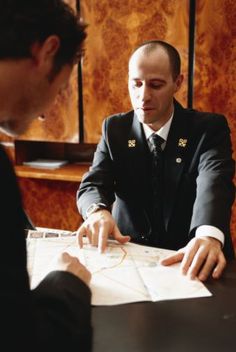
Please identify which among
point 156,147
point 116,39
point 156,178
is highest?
point 116,39

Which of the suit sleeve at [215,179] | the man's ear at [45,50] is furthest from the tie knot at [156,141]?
the man's ear at [45,50]

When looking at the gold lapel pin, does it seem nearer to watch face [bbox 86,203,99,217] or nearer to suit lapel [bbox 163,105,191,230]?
suit lapel [bbox 163,105,191,230]

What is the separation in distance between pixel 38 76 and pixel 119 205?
1280 mm

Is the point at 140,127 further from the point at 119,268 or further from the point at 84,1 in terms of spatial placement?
the point at 84,1

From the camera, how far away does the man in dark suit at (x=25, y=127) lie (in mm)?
616

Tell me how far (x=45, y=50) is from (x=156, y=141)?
120cm

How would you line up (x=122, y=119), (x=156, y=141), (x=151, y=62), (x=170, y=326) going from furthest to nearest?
1. (x=122, y=119)
2. (x=156, y=141)
3. (x=151, y=62)
4. (x=170, y=326)

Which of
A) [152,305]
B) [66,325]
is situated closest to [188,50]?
[152,305]

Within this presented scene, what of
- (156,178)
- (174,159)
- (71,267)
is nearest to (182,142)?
(174,159)

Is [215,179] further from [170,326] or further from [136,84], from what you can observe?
[170,326]

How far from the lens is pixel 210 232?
52.2 inches

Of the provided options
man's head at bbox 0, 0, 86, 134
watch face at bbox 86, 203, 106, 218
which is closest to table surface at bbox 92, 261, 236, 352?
man's head at bbox 0, 0, 86, 134

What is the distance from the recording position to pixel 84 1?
2.98 metres

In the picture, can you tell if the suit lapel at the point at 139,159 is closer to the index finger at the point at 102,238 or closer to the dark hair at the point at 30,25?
the index finger at the point at 102,238
